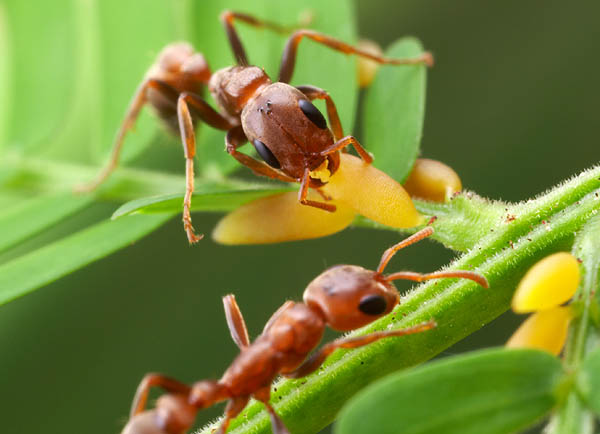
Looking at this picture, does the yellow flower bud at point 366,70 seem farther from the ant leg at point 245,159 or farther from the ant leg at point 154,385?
the ant leg at point 154,385

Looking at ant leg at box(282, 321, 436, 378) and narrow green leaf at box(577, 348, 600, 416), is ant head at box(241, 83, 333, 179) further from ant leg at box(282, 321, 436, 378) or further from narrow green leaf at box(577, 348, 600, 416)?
narrow green leaf at box(577, 348, 600, 416)

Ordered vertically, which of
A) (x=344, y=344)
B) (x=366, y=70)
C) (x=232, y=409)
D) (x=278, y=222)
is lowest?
(x=232, y=409)

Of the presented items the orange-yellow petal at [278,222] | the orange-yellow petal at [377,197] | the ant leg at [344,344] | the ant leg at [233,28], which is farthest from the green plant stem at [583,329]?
the ant leg at [233,28]

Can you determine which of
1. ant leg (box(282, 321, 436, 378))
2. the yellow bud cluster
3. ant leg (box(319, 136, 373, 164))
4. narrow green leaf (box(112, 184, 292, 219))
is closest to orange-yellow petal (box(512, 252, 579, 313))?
the yellow bud cluster

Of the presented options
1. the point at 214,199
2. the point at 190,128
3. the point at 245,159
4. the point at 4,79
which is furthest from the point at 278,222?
the point at 4,79

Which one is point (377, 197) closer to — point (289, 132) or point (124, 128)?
point (289, 132)
